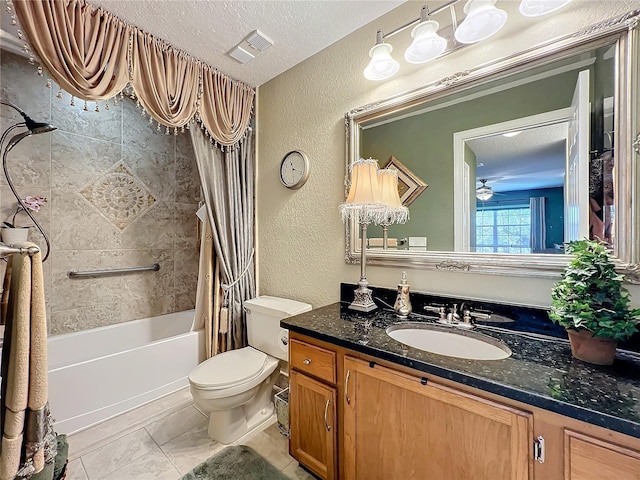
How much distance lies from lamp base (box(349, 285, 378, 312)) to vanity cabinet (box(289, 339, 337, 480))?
1.18 ft

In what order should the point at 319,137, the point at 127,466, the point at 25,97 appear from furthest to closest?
the point at 25,97 < the point at 319,137 < the point at 127,466

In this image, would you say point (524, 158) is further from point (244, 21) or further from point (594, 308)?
point (244, 21)

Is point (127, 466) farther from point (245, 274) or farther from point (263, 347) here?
point (245, 274)

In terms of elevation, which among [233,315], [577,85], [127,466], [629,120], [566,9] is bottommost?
[127,466]

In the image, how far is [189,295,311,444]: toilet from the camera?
155 centimetres

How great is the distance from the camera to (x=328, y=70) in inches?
73.4

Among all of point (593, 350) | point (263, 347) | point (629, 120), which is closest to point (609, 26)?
point (629, 120)

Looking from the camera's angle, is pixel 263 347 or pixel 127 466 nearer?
pixel 127 466

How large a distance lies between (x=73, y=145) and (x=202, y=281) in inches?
61.7

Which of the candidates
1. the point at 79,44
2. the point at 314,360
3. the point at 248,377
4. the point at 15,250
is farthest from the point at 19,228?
the point at 314,360

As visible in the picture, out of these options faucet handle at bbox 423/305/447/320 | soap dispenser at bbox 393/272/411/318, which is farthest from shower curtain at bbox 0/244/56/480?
faucet handle at bbox 423/305/447/320

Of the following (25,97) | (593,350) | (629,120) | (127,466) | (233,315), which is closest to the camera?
(593,350)

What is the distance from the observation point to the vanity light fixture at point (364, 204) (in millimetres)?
1405

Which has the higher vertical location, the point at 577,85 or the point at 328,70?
the point at 328,70
